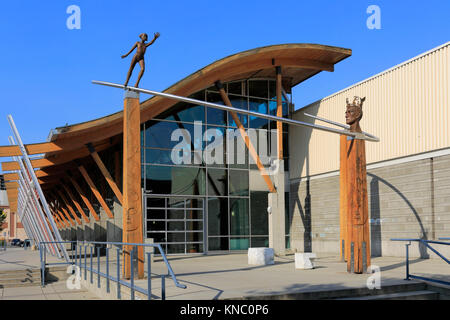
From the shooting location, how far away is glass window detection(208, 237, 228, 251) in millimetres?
24125

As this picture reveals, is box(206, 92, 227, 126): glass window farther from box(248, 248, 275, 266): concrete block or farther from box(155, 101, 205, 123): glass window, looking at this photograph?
box(248, 248, 275, 266): concrete block

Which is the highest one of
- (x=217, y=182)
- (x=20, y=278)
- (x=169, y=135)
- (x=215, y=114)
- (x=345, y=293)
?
(x=215, y=114)

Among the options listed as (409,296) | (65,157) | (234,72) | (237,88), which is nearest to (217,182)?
(237,88)

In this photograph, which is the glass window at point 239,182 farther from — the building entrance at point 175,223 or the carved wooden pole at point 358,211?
the carved wooden pole at point 358,211

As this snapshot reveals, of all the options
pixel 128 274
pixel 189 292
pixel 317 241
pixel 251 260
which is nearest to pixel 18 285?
pixel 128 274

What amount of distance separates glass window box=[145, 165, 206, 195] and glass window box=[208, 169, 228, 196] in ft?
1.28

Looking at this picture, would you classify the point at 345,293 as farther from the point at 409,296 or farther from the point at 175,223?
the point at 175,223

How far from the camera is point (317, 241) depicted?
987 inches

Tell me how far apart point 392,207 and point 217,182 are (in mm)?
8820

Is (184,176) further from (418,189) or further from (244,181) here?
(418,189)

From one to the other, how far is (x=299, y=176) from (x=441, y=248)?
1058 cm

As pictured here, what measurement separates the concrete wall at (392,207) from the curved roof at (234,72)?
20.4 ft

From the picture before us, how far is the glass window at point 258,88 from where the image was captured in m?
26.8

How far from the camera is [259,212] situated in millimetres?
25562
